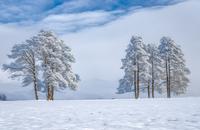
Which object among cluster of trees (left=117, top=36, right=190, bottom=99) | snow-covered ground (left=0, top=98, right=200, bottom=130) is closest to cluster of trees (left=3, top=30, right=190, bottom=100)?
cluster of trees (left=117, top=36, right=190, bottom=99)

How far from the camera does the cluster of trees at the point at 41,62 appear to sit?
142ft

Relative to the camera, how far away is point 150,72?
59.5 metres

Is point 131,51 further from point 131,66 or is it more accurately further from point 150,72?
point 150,72

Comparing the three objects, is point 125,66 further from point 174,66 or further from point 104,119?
point 104,119

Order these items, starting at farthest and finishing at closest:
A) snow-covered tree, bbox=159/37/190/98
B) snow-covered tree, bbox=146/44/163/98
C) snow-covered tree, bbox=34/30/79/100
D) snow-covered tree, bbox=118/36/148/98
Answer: snow-covered tree, bbox=146/44/163/98, snow-covered tree, bbox=159/37/190/98, snow-covered tree, bbox=118/36/148/98, snow-covered tree, bbox=34/30/79/100

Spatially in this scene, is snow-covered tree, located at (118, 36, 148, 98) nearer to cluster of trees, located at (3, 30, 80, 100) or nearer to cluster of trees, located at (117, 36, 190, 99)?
cluster of trees, located at (117, 36, 190, 99)

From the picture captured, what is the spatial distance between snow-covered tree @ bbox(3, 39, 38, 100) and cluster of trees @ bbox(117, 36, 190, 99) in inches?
674

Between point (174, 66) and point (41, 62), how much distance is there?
86.8 feet

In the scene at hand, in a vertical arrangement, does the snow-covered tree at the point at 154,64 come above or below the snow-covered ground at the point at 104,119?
above

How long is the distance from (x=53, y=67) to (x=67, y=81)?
9.89ft

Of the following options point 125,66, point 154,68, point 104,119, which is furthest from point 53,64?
point 104,119

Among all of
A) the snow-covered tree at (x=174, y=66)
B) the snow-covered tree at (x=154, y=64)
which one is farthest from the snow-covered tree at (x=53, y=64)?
the snow-covered tree at (x=174, y=66)

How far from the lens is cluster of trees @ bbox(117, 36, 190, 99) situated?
54.1 m

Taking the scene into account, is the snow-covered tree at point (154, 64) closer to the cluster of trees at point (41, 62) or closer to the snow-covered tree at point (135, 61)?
the snow-covered tree at point (135, 61)
